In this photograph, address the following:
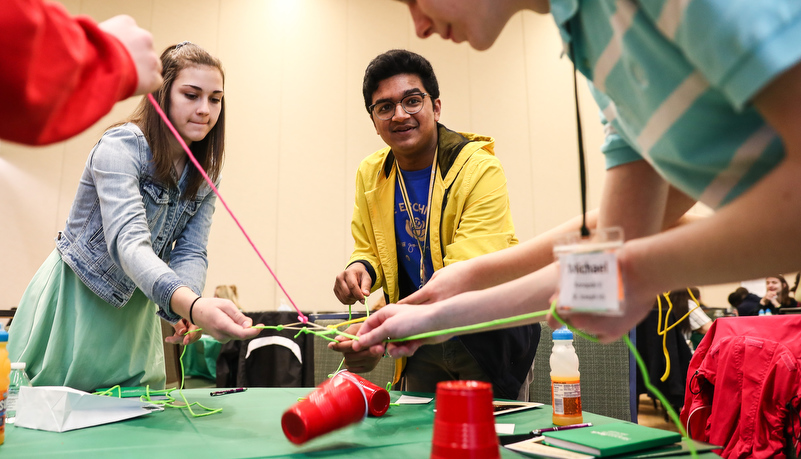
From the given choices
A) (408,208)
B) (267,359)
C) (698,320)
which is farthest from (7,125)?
(698,320)

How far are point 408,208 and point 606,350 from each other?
0.79m

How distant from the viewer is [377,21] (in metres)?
5.85

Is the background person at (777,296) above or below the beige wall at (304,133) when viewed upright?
below

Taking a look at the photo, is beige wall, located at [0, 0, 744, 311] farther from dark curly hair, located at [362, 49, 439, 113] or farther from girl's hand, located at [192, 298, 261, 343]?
girl's hand, located at [192, 298, 261, 343]

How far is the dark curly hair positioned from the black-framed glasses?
8 centimetres

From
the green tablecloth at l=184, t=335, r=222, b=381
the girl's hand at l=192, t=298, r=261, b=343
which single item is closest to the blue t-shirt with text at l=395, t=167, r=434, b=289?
the girl's hand at l=192, t=298, r=261, b=343

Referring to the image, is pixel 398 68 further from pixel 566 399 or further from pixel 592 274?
pixel 592 274

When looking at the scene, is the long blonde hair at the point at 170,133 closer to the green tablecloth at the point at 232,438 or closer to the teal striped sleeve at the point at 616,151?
the green tablecloth at the point at 232,438

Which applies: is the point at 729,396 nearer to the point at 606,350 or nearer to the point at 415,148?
the point at 606,350

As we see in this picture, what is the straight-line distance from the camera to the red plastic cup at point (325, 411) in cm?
83

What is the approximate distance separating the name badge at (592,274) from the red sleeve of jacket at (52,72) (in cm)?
62

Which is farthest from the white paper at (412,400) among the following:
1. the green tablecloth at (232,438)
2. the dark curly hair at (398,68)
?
the dark curly hair at (398,68)

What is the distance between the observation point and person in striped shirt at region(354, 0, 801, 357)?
42 centimetres

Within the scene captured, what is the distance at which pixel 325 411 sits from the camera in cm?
86
